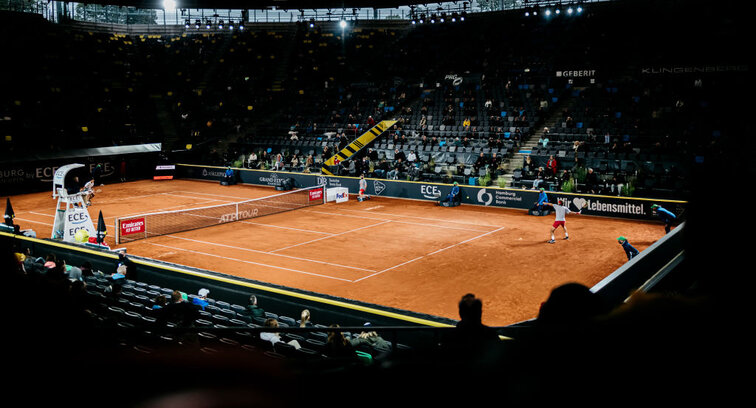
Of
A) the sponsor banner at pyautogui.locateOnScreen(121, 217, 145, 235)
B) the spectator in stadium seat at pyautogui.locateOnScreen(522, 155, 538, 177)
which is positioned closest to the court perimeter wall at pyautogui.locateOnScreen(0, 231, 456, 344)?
the sponsor banner at pyautogui.locateOnScreen(121, 217, 145, 235)

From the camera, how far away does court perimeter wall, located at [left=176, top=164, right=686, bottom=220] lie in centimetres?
2786

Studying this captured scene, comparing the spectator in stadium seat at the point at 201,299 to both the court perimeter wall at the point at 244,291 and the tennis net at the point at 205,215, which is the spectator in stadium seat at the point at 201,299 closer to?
the court perimeter wall at the point at 244,291

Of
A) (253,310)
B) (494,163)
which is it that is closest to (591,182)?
(494,163)

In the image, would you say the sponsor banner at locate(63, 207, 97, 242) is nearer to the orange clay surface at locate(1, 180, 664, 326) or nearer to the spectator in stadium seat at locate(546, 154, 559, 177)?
the orange clay surface at locate(1, 180, 664, 326)

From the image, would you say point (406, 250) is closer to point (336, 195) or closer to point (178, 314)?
point (336, 195)

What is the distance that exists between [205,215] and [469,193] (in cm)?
1504

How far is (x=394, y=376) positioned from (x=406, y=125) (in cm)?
4501

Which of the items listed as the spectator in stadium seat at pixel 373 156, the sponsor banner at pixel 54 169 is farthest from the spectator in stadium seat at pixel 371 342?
the spectator in stadium seat at pixel 373 156

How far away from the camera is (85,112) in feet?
161

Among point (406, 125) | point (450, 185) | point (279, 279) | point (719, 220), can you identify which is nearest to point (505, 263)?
point (279, 279)

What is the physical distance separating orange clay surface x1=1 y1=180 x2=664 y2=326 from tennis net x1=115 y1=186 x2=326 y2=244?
607mm

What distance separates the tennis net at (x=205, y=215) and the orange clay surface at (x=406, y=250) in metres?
0.61

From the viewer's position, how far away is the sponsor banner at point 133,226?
2310 centimetres

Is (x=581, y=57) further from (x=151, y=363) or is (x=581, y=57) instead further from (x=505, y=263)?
(x=151, y=363)
